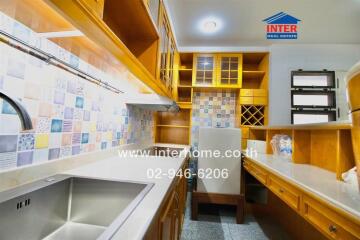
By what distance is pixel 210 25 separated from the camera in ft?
7.68

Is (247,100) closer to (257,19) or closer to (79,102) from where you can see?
(257,19)

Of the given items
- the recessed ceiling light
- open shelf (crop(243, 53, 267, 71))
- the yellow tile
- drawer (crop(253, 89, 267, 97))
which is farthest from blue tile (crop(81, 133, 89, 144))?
open shelf (crop(243, 53, 267, 71))

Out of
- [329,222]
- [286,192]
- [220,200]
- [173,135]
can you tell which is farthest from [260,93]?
[329,222]

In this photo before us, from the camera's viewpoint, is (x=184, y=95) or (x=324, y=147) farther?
(x=184, y=95)

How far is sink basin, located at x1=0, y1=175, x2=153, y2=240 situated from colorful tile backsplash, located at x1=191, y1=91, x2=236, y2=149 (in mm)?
2324

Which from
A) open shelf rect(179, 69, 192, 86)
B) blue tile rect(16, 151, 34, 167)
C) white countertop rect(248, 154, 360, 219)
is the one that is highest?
open shelf rect(179, 69, 192, 86)

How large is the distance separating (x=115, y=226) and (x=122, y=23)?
1162 millimetres

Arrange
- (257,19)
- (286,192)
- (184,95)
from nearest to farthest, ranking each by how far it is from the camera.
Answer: (286,192), (257,19), (184,95)

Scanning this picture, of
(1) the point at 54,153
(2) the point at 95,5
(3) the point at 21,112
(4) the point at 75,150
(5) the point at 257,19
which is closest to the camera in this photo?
(3) the point at 21,112

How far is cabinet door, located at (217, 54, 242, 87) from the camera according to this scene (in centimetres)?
283

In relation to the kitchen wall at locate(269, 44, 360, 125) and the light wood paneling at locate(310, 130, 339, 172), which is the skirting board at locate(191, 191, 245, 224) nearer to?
the light wood paneling at locate(310, 130, 339, 172)

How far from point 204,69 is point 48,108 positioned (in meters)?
2.40

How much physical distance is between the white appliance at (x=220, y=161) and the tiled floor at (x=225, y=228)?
31 centimetres

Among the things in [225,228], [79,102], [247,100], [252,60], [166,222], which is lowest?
[225,228]
